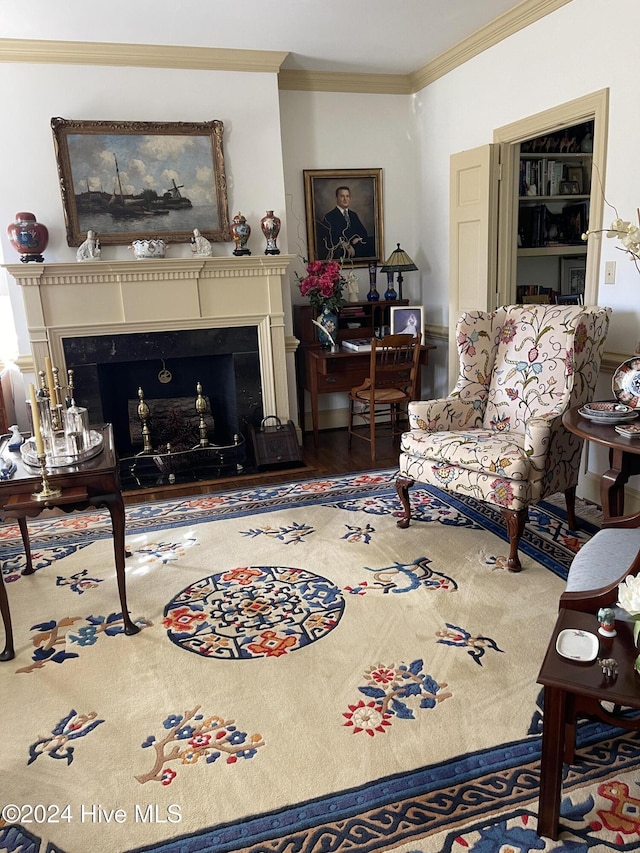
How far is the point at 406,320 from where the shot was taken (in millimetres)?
5035

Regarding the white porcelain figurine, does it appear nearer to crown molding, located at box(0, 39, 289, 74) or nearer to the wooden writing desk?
crown molding, located at box(0, 39, 289, 74)

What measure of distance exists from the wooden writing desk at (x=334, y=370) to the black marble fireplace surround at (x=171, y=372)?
43 centimetres

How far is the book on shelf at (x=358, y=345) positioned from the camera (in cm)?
480

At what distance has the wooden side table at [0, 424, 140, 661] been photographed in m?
2.25

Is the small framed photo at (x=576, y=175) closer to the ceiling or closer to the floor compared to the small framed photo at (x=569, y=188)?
closer to the ceiling

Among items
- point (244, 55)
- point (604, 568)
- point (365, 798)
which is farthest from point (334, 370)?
point (365, 798)

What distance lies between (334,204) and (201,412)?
1997 mm

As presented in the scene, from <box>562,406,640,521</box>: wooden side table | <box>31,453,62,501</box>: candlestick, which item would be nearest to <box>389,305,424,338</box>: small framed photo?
<box>562,406,640,521</box>: wooden side table

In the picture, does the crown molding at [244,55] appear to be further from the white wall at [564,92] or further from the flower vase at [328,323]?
the flower vase at [328,323]

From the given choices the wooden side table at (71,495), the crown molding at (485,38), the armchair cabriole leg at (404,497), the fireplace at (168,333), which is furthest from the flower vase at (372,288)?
the wooden side table at (71,495)

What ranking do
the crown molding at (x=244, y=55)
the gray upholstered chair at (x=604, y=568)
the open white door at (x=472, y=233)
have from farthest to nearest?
the open white door at (x=472, y=233) < the crown molding at (x=244, y=55) < the gray upholstered chair at (x=604, y=568)

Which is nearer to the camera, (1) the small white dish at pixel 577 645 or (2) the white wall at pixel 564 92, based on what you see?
(1) the small white dish at pixel 577 645

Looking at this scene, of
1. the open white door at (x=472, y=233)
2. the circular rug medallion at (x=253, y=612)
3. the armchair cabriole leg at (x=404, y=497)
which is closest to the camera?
the circular rug medallion at (x=253, y=612)

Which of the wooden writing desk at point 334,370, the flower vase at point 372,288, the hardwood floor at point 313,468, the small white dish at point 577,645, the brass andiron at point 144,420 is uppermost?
the flower vase at point 372,288
